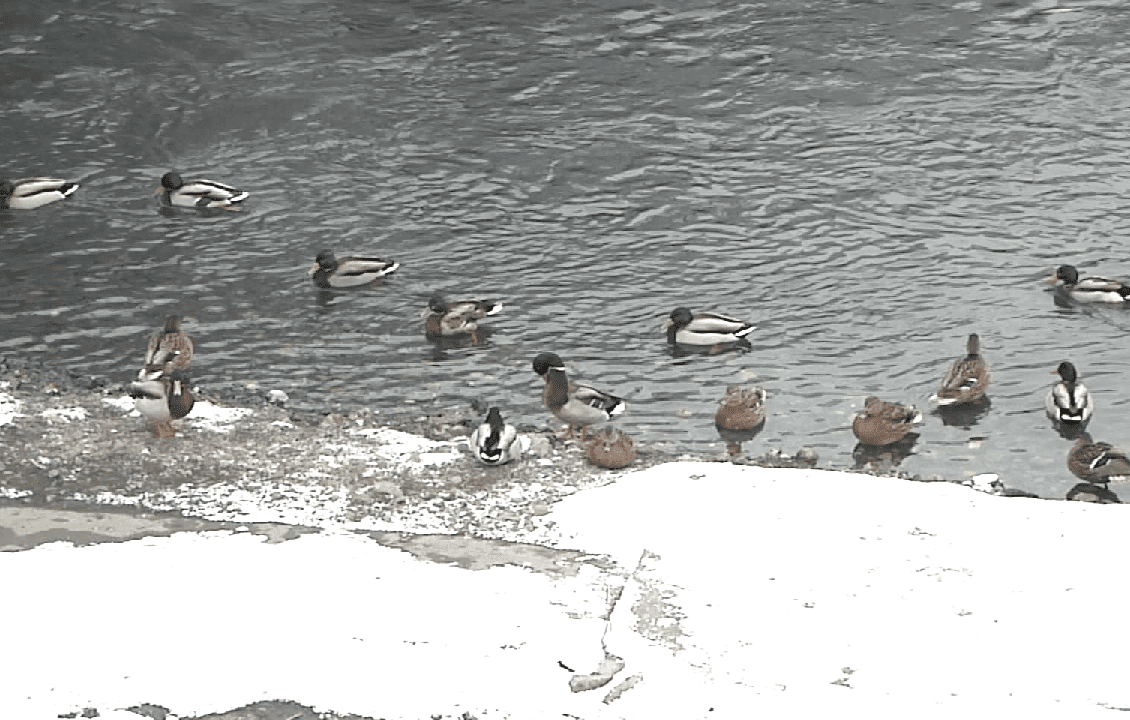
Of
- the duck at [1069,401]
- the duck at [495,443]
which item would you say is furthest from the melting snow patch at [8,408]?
the duck at [1069,401]

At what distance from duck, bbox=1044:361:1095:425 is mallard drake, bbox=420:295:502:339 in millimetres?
5095

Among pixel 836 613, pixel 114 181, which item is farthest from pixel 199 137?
pixel 836 613

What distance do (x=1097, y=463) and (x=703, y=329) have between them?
12.7 ft

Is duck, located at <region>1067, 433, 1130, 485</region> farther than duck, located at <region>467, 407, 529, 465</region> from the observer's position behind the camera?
Yes

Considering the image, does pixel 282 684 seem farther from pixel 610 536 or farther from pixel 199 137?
pixel 199 137

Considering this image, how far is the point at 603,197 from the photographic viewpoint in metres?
17.6

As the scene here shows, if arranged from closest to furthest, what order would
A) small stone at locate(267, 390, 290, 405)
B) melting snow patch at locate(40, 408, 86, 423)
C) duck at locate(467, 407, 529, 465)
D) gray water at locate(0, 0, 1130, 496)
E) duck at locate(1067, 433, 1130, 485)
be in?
duck at locate(467, 407, 529, 465), duck at locate(1067, 433, 1130, 485), melting snow patch at locate(40, 408, 86, 423), small stone at locate(267, 390, 290, 405), gray water at locate(0, 0, 1130, 496)

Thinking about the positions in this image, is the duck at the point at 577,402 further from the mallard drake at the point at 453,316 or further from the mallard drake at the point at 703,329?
the mallard drake at the point at 453,316

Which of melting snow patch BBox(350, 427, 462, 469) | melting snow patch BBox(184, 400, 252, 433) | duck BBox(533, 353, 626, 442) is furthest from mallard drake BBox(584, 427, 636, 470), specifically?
melting snow patch BBox(184, 400, 252, 433)

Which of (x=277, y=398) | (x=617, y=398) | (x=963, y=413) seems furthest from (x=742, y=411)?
(x=277, y=398)

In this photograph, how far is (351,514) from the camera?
962 centimetres

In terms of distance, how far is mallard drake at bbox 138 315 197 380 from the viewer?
13328mm

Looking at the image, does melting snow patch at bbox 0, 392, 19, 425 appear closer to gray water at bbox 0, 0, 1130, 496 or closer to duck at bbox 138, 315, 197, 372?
duck at bbox 138, 315, 197, 372

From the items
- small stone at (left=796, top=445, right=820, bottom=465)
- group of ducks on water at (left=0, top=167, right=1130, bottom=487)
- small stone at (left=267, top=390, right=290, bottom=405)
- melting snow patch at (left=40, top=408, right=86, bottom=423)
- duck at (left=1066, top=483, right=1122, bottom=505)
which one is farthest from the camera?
small stone at (left=267, top=390, right=290, bottom=405)
